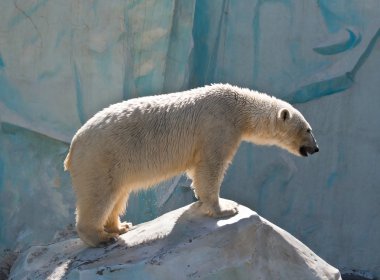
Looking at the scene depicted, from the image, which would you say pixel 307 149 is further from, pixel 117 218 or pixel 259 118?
pixel 117 218

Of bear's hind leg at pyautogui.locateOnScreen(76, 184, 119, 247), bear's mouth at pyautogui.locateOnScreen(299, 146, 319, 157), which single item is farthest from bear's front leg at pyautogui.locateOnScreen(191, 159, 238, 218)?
bear's mouth at pyautogui.locateOnScreen(299, 146, 319, 157)

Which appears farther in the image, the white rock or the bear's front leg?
the bear's front leg

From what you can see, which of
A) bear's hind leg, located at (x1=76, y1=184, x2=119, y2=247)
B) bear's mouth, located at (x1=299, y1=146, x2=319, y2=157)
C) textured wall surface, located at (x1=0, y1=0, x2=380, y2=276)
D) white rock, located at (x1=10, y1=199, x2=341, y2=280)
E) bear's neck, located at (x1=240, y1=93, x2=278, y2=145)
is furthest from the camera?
textured wall surface, located at (x1=0, y1=0, x2=380, y2=276)

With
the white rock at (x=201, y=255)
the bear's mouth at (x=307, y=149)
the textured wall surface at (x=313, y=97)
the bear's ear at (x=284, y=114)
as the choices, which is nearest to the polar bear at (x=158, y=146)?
the bear's ear at (x=284, y=114)

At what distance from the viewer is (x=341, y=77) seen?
9.09 metres

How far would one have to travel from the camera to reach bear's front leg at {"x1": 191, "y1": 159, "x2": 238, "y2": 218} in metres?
4.62

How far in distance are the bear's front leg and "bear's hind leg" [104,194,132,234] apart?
0.65 m

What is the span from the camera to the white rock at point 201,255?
436 cm

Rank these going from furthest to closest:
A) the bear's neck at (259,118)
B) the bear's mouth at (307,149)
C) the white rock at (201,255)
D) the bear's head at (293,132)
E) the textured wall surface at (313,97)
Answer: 1. the textured wall surface at (313,97)
2. the bear's mouth at (307,149)
3. the bear's head at (293,132)
4. the bear's neck at (259,118)
5. the white rock at (201,255)

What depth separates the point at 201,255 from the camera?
4398 mm

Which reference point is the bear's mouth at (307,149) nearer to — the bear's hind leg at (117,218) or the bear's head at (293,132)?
the bear's head at (293,132)

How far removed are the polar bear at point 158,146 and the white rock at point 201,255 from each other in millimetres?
153

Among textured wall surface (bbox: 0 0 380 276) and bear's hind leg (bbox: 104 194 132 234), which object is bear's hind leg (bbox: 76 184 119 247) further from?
textured wall surface (bbox: 0 0 380 276)

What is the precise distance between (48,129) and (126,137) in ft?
11.0
